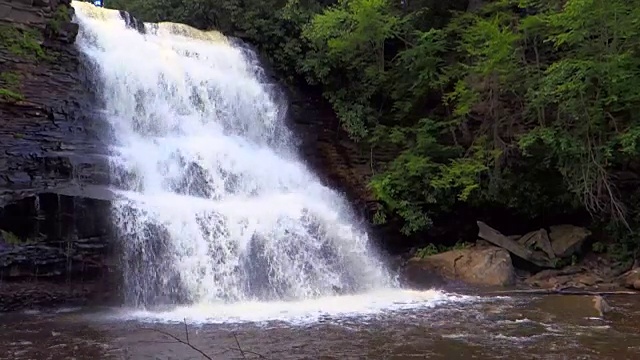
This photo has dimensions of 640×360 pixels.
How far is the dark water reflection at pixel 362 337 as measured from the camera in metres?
8.13

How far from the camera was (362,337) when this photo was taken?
30.0ft

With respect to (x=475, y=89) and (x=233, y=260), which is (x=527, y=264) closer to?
(x=475, y=89)

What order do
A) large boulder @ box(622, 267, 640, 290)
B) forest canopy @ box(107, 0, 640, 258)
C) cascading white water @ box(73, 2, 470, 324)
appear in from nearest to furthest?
1. cascading white water @ box(73, 2, 470, 324)
2. large boulder @ box(622, 267, 640, 290)
3. forest canopy @ box(107, 0, 640, 258)

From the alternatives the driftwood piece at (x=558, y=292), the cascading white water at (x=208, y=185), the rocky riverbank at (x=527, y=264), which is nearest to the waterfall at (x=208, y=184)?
the cascading white water at (x=208, y=185)

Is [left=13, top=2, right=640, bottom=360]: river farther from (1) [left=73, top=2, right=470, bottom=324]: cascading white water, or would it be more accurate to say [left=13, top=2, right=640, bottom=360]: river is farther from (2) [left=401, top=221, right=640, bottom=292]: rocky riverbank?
(2) [left=401, top=221, right=640, bottom=292]: rocky riverbank

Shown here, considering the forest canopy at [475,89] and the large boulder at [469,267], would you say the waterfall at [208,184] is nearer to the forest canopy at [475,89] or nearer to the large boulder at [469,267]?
the large boulder at [469,267]

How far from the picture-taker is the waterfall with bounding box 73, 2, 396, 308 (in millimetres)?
12414

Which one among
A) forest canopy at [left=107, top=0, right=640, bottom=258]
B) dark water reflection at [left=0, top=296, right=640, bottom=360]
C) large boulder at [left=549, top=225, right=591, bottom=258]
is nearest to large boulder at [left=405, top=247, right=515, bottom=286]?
forest canopy at [left=107, top=0, right=640, bottom=258]

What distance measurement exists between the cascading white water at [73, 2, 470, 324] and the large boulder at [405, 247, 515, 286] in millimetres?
1241

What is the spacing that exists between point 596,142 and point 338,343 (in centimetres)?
939

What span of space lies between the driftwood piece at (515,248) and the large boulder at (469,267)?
1.15 ft

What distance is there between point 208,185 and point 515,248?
26.4 feet

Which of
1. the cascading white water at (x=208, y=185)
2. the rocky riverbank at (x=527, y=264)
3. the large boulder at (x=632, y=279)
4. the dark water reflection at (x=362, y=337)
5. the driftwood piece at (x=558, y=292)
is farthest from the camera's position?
the rocky riverbank at (x=527, y=264)

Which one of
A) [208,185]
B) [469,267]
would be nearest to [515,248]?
[469,267]
